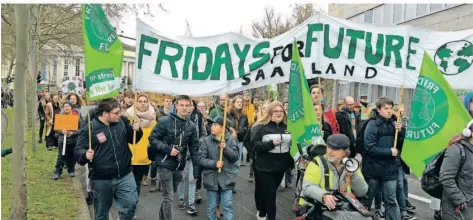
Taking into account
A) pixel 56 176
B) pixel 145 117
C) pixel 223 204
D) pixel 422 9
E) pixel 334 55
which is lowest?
pixel 56 176

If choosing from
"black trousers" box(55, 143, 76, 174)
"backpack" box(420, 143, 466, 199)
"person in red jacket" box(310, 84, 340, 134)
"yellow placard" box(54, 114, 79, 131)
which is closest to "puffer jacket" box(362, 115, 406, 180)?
"person in red jacket" box(310, 84, 340, 134)

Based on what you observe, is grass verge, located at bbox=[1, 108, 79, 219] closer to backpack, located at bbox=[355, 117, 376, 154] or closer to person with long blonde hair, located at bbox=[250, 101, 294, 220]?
person with long blonde hair, located at bbox=[250, 101, 294, 220]

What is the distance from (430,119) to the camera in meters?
4.91

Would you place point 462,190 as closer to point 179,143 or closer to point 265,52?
point 265,52

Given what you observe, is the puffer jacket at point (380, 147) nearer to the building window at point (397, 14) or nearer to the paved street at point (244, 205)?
the paved street at point (244, 205)

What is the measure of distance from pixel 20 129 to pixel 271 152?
10.3 ft

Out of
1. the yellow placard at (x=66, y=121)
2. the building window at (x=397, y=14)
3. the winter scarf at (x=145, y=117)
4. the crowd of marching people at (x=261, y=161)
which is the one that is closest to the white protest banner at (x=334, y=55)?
Result: the crowd of marching people at (x=261, y=161)

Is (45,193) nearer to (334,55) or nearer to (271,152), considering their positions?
(271,152)

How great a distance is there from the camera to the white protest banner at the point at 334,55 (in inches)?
235

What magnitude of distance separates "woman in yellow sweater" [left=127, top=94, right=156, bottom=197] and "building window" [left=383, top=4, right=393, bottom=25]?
18753 mm

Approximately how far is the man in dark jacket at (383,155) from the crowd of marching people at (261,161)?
1 centimetres

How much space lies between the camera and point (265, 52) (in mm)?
6117

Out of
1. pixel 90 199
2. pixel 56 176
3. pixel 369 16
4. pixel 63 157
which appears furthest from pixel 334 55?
pixel 369 16

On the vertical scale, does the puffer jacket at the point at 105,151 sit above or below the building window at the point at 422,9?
below
